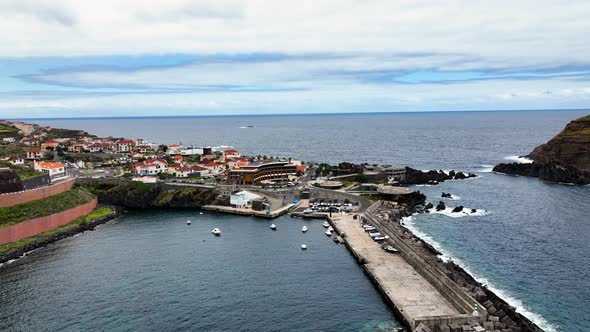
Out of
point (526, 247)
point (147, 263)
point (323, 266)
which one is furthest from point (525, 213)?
point (147, 263)

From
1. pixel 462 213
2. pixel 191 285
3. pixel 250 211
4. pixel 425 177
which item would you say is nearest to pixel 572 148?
pixel 425 177

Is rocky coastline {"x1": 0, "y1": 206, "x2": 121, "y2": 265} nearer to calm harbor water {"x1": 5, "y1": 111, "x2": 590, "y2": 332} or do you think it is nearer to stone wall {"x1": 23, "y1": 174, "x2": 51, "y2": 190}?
calm harbor water {"x1": 5, "y1": 111, "x2": 590, "y2": 332}

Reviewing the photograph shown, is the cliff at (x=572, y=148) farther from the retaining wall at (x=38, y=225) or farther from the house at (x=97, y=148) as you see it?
the house at (x=97, y=148)

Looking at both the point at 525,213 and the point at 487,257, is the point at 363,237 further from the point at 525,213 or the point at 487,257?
the point at 525,213

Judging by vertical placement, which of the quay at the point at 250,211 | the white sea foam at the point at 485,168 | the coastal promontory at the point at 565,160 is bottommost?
the quay at the point at 250,211

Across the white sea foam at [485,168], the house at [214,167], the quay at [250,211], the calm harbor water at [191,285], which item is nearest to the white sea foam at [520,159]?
the white sea foam at [485,168]

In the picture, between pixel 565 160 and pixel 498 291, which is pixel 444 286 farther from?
pixel 565 160

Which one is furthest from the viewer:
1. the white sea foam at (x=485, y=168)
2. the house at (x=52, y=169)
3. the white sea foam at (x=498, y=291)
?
the white sea foam at (x=485, y=168)
